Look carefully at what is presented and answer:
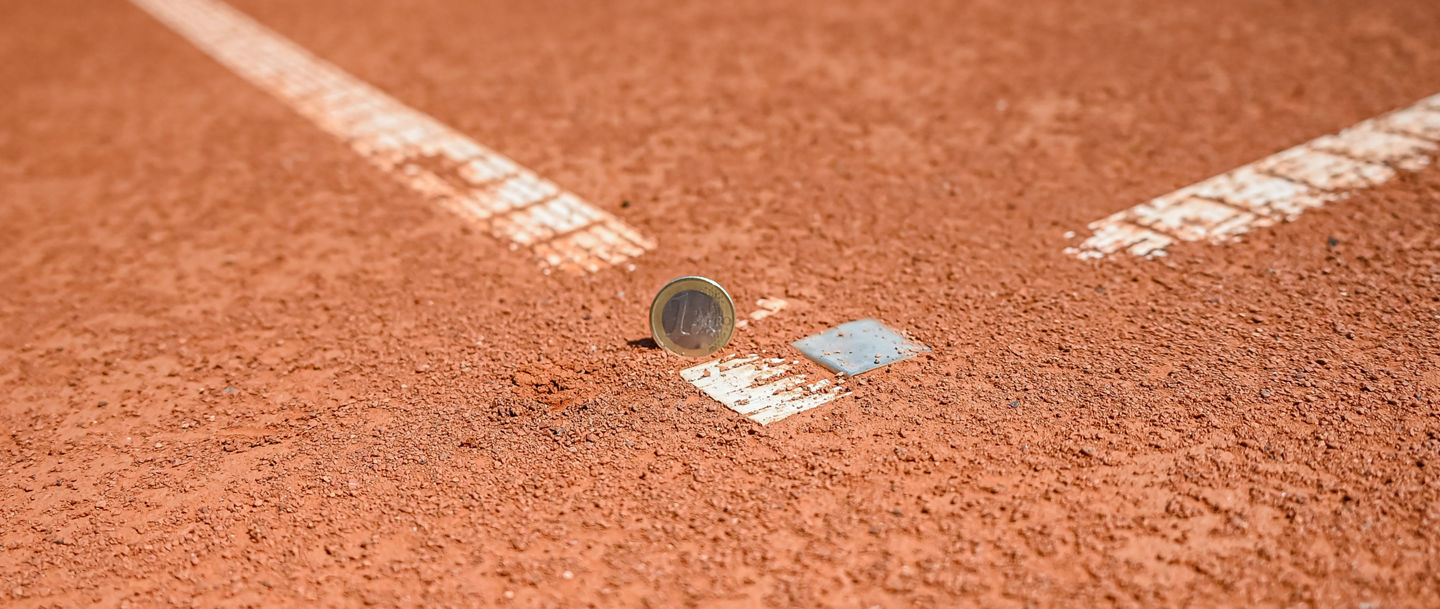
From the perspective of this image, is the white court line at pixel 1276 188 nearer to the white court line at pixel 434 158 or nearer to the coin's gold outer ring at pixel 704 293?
the coin's gold outer ring at pixel 704 293

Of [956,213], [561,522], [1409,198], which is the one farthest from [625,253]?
[1409,198]

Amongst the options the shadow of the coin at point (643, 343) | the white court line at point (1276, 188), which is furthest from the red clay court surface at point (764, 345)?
the white court line at point (1276, 188)

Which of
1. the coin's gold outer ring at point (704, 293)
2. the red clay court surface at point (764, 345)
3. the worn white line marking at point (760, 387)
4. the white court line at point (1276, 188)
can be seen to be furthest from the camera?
the white court line at point (1276, 188)

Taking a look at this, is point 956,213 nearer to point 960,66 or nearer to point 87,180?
point 960,66

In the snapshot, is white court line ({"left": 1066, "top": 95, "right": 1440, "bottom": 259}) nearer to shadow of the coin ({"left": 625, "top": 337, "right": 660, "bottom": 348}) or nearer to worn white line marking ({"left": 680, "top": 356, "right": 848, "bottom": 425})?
worn white line marking ({"left": 680, "top": 356, "right": 848, "bottom": 425})

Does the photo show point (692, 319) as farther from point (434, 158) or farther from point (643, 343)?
point (434, 158)

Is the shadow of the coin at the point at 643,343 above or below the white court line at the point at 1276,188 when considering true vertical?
below
